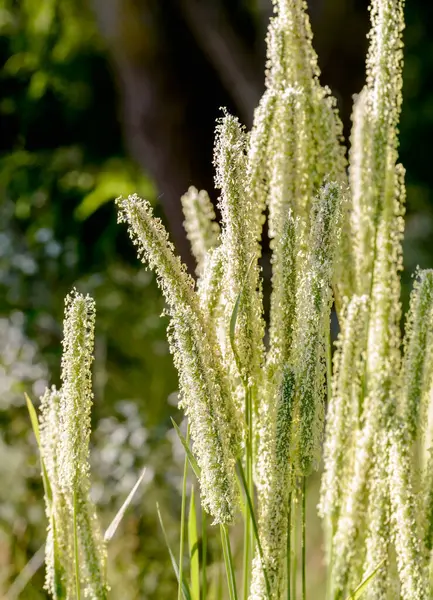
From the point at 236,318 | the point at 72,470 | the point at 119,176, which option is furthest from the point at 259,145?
the point at 119,176

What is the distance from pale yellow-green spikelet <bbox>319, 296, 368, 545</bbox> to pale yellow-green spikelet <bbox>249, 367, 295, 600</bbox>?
76mm

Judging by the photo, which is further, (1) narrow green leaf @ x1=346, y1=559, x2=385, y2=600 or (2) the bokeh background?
(2) the bokeh background

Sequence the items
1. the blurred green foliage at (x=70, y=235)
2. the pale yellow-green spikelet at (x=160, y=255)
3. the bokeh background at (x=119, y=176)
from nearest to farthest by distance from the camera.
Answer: the pale yellow-green spikelet at (x=160, y=255)
the bokeh background at (x=119, y=176)
the blurred green foliage at (x=70, y=235)

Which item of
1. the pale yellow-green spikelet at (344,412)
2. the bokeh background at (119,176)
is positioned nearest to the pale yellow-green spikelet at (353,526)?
the pale yellow-green spikelet at (344,412)

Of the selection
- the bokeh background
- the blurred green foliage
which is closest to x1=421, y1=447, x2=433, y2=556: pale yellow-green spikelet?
the bokeh background

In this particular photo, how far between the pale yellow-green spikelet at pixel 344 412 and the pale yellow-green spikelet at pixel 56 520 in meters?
0.18

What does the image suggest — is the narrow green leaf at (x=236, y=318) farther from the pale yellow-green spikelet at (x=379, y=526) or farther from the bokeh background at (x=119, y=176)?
the bokeh background at (x=119, y=176)

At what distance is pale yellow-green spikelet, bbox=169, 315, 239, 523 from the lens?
0.40m

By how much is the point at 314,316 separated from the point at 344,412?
5.2 inches

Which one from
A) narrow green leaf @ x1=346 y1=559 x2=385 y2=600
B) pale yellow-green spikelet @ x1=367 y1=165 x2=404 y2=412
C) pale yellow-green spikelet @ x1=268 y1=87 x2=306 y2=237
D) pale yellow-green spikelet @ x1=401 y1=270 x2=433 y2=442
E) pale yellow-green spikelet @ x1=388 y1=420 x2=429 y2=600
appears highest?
pale yellow-green spikelet @ x1=268 y1=87 x2=306 y2=237

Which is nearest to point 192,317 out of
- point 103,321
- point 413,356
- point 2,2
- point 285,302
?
point 285,302

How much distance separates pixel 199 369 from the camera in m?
0.40

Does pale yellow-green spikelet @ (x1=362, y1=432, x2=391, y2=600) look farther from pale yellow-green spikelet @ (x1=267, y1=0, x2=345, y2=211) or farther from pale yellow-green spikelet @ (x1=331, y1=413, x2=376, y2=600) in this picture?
pale yellow-green spikelet @ (x1=267, y1=0, x2=345, y2=211)

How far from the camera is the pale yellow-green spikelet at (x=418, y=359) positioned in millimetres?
489
